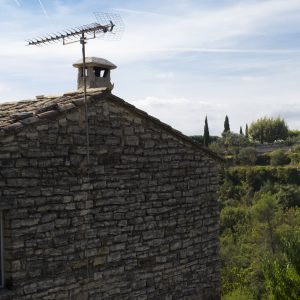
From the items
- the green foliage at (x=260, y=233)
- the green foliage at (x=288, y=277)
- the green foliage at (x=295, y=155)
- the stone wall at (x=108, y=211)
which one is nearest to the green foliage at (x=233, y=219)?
the green foliage at (x=260, y=233)

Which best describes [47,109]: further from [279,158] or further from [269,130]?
[269,130]

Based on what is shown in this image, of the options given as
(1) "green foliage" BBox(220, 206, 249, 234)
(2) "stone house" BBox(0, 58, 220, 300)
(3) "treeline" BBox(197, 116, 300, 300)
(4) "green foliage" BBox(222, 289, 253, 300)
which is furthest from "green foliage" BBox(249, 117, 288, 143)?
(2) "stone house" BBox(0, 58, 220, 300)

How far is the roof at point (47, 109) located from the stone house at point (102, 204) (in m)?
0.02

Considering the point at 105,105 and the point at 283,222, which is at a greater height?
the point at 105,105

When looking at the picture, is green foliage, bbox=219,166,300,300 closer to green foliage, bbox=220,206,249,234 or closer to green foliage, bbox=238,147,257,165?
green foliage, bbox=220,206,249,234

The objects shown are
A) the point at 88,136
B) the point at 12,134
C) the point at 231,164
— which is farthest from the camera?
the point at 231,164

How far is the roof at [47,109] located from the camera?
237 inches

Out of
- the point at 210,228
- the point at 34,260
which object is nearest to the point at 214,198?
the point at 210,228

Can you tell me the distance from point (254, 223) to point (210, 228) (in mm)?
25624

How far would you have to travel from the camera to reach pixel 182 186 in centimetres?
826

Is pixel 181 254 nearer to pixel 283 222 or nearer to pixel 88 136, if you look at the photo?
pixel 88 136

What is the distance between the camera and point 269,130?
62.2 m

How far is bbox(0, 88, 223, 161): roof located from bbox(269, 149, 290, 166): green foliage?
3736 centimetres

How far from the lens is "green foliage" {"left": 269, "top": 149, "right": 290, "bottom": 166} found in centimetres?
4421
